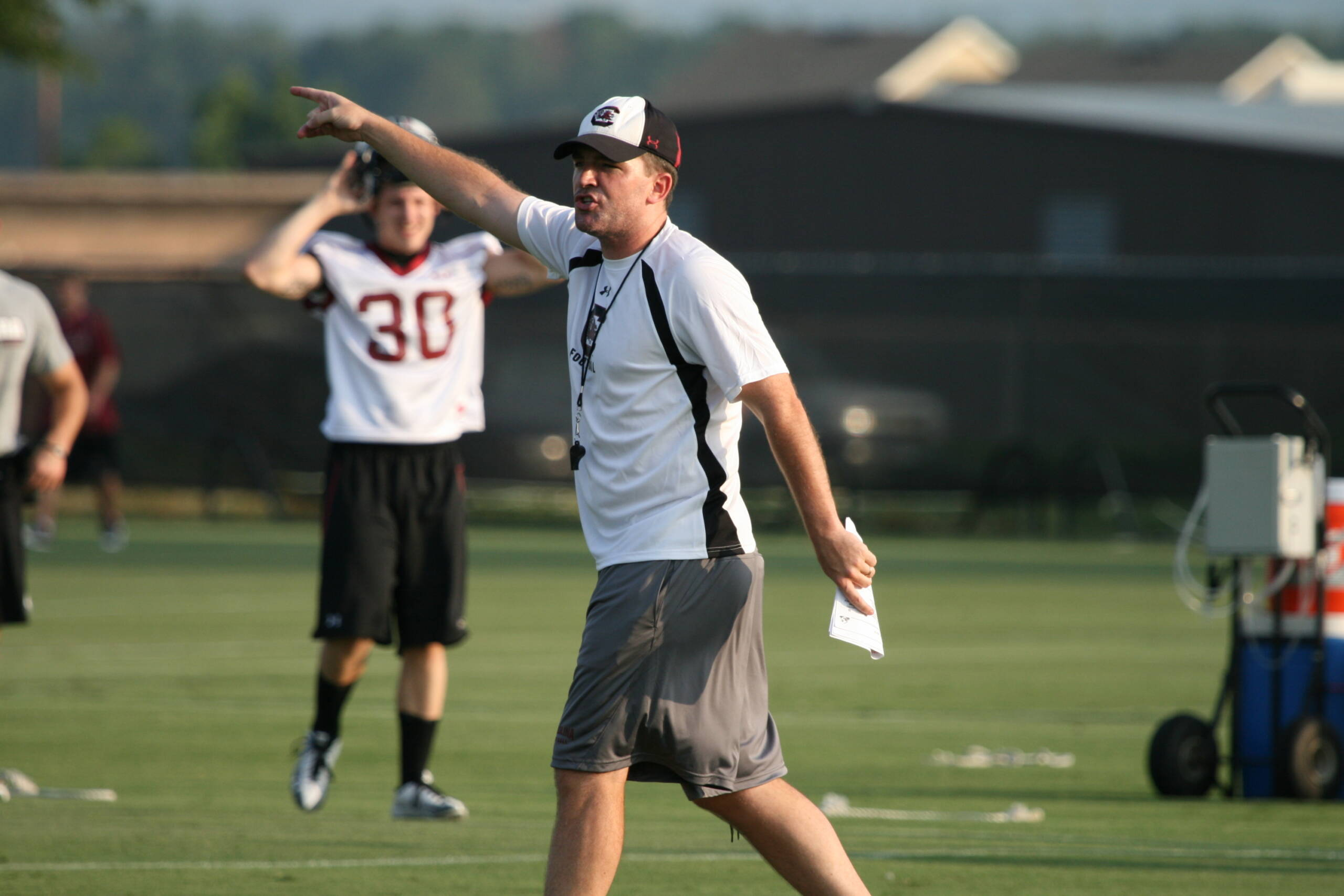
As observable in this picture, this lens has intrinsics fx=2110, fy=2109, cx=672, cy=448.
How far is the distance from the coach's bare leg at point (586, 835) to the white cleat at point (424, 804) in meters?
3.08

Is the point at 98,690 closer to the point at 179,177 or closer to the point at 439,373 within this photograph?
the point at 439,373

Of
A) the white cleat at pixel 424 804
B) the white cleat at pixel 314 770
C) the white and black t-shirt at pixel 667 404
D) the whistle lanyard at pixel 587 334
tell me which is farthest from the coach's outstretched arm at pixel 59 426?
the white and black t-shirt at pixel 667 404

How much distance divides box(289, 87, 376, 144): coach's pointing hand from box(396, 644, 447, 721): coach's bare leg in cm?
314

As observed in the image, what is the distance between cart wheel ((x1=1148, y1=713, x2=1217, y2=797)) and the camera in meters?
9.05

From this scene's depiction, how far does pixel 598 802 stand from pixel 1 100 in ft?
603

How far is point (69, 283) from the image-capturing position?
2158 centimetres

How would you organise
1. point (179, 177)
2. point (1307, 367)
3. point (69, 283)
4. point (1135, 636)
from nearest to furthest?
point (1135, 636), point (69, 283), point (1307, 367), point (179, 177)

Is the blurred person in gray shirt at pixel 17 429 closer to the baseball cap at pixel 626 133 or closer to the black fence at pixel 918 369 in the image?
the baseball cap at pixel 626 133

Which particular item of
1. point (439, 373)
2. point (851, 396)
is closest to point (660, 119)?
point (439, 373)

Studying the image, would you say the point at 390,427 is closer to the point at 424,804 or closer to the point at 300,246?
the point at 300,246

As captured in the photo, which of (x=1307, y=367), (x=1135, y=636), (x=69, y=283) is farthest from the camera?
(x=1307, y=367)

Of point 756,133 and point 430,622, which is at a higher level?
point 756,133

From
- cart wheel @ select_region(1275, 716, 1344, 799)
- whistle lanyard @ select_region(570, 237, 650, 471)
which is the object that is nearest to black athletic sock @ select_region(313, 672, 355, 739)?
whistle lanyard @ select_region(570, 237, 650, 471)

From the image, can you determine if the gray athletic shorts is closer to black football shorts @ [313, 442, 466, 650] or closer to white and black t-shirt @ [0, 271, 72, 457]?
black football shorts @ [313, 442, 466, 650]
